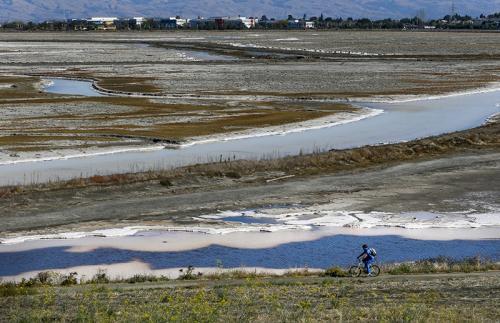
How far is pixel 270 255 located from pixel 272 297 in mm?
6737

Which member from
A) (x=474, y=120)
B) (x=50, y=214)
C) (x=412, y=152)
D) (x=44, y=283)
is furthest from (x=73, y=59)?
(x=44, y=283)

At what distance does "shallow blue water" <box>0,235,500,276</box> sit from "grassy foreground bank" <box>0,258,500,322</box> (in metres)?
1.99

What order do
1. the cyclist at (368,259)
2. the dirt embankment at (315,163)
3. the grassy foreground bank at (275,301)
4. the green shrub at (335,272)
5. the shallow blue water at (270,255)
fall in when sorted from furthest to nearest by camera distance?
the dirt embankment at (315,163) → the shallow blue water at (270,255) → the green shrub at (335,272) → the cyclist at (368,259) → the grassy foreground bank at (275,301)

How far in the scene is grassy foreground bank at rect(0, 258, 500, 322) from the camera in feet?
52.9

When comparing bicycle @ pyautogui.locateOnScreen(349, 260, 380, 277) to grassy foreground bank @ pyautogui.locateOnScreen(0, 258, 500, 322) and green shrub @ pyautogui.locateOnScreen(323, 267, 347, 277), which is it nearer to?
green shrub @ pyautogui.locateOnScreen(323, 267, 347, 277)

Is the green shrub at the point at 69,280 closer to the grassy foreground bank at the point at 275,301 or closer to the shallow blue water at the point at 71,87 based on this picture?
the grassy foreground bank at the point at 275,301

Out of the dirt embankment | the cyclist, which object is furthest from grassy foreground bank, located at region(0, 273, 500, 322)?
the dirt embankment

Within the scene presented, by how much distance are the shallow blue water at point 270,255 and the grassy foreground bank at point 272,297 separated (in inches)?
78.3

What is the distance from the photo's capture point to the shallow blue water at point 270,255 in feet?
77.2

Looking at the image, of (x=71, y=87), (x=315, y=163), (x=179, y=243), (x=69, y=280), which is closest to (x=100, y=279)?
(x=69, y=280)

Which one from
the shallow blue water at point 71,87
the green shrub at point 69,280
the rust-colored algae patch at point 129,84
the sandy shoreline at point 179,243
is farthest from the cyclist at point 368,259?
→ the rust-colored algae patch at point 129,84

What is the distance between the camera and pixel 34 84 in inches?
3036

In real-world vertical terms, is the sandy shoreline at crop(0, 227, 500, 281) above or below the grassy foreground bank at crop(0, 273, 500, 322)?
below

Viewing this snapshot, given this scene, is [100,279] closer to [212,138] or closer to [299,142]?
[212,138]
